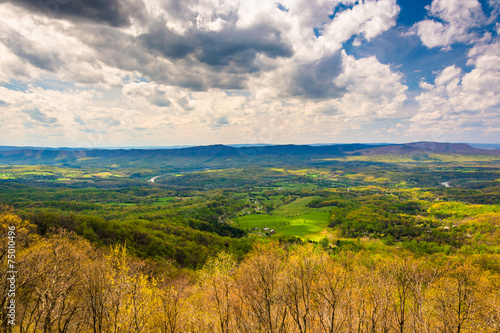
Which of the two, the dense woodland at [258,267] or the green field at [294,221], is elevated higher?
the dense woodland at [258,267]

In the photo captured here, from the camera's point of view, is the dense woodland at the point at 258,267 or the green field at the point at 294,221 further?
the green field at the point at 294,221

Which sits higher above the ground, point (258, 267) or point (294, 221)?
point (258, 267)

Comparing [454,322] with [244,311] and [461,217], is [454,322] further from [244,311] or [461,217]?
[461,217]

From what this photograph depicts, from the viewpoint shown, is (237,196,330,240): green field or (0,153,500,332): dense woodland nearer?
(0,153,500,332): dense woodland

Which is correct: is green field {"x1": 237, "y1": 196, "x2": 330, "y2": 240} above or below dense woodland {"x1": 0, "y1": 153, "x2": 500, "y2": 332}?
below

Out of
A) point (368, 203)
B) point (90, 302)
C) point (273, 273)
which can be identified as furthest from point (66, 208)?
point (368, 203)
